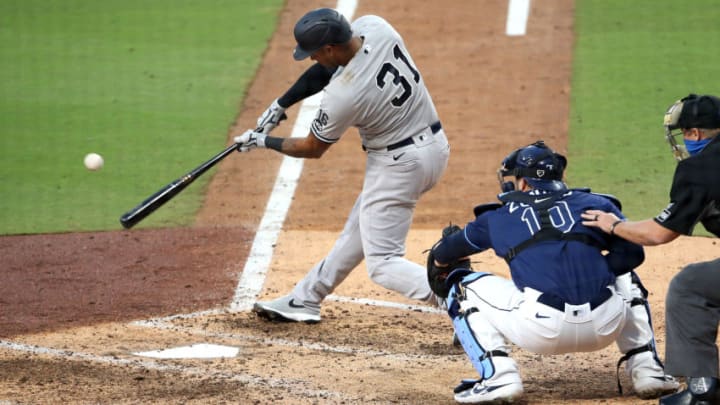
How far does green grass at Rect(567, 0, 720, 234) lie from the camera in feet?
32.2

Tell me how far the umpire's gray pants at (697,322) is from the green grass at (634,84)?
3796mm

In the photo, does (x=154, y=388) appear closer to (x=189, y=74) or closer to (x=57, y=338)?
(x=57, y=338)

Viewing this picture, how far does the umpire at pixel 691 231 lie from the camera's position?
4.85m

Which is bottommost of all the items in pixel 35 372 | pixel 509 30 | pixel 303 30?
pixel 35 372

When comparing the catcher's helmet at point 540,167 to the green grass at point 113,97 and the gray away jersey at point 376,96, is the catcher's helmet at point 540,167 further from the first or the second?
the green grass at point 113,97

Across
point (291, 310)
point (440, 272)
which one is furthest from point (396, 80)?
point (291, 310)

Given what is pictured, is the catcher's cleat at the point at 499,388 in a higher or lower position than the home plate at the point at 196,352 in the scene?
higher

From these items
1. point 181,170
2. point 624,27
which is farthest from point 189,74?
point 624,27

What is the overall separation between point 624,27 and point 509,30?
1417 mm

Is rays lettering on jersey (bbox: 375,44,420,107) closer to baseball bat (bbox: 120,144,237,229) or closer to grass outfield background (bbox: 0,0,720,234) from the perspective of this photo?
baseball bat (bbox: 120,144,237,229)

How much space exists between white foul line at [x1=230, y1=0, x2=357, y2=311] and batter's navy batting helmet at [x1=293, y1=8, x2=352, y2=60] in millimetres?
1998

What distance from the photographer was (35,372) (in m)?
6.04

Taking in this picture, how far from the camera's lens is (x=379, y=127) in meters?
6.41

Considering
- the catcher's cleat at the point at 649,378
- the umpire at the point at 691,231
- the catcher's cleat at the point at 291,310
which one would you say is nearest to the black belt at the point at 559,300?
the umpire at the point at 691,231
